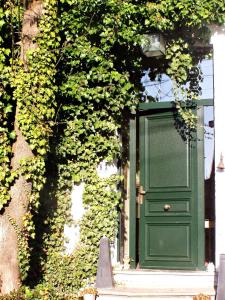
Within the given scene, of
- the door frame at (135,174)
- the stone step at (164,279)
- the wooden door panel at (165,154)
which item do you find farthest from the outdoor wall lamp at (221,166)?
the stone step at (164,279)

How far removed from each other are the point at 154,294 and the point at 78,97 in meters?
2.70

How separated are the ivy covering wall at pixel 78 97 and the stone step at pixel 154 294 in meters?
0.74

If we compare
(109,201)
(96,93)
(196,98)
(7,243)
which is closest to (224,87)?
(196,98)

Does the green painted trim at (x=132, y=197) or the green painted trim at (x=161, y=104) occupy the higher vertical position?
the green painted trim at (x=161, y=104)

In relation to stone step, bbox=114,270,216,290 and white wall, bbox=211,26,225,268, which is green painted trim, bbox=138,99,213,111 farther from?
stone step, bbox=114,270,216,290

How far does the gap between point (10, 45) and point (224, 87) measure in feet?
9.31

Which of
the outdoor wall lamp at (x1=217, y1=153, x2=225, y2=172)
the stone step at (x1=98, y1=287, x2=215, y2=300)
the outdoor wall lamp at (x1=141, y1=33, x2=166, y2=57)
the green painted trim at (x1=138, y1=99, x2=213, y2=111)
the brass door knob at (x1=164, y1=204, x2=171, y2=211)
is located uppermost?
A: the outdoor wall lamp at (x1=141, y1=33, x2=166, y2=57)

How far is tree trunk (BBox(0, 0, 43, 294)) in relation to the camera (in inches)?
252

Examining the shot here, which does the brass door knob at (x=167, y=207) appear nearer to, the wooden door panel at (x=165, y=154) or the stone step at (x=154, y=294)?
the wooden door panel at (x=165, y=154)

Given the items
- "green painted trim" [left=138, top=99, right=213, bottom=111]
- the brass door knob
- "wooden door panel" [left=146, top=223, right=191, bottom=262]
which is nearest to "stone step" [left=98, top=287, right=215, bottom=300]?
"wooden door panel" [left=146, top=223, right=191, bottom=262]

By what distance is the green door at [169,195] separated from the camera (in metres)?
7.27

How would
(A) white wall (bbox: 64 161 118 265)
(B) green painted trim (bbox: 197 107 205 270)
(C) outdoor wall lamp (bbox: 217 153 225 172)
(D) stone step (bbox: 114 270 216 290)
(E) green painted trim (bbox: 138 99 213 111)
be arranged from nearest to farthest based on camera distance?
(D) stone step (bbox: 114 270 216 290)
(C) outdoor wall lamp (bbox: 217 153 225 172)
(B) green painted trim (bbox: 197 107 205 270)
(E) green painted trim (bbox: 138 99 213 111)
(A) white wall (bbox: 64 161 118 265)

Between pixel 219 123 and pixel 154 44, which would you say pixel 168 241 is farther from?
pixel 154 44

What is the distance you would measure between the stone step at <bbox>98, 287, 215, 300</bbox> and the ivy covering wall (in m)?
0.74
